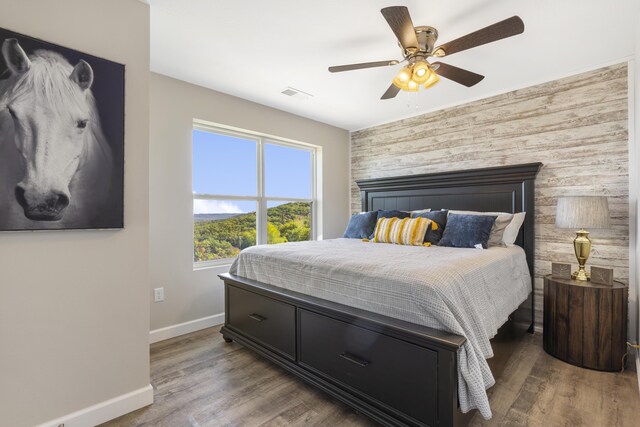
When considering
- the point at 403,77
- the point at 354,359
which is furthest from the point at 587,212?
the point at 354,359

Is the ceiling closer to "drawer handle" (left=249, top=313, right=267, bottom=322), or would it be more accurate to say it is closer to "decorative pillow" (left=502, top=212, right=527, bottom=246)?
"decorative pillow" (left=502, top=212, right=527, bottom=246)

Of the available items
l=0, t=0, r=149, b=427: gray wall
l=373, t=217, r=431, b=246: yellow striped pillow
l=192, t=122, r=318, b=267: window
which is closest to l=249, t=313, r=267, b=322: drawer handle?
l=0, t=0, r=149, b=427: gray wall

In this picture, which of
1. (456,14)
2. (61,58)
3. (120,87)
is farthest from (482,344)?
(61,58)

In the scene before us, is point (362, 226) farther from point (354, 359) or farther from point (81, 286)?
point (81, 286)

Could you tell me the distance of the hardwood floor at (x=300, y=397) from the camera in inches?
67.4

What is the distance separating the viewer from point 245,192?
142 inches

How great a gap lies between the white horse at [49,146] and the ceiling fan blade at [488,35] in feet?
6.75

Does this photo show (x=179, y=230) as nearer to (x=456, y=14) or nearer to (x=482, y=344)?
(x=482, y=344)

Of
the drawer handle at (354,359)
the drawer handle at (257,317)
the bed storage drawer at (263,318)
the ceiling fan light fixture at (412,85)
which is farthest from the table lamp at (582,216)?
the drawer handle at (257,317)

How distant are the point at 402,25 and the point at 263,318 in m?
2.15

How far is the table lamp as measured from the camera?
2324 mm

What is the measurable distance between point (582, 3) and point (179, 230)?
136 inches

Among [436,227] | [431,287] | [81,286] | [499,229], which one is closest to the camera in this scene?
[431,287]

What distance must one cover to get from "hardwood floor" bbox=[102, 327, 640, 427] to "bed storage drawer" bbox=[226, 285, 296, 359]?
0.65 feet
